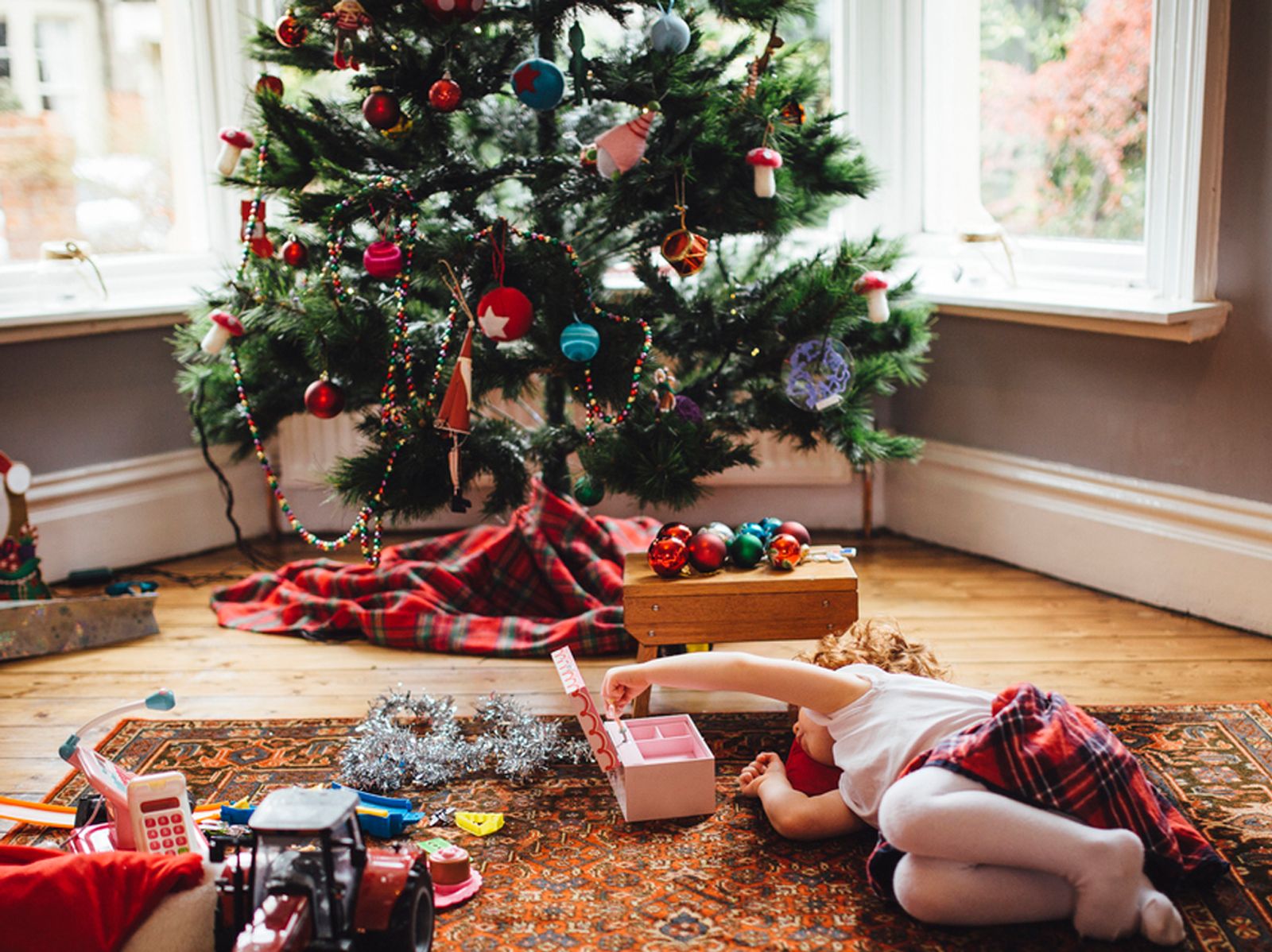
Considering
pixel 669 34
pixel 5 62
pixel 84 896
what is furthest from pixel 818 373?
pixel 5 62

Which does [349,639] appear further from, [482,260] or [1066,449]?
[1066,449]

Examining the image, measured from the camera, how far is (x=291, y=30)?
2404mm

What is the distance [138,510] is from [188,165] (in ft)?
2.99

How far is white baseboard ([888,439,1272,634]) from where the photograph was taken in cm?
271

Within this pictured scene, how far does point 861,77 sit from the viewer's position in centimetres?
332

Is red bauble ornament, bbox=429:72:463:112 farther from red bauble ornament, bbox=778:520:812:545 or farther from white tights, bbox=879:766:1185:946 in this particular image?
white tights, bbox=879:766:1185:946

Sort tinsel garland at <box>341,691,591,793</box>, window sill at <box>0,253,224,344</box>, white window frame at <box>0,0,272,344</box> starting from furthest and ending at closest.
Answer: white window frame at <box>0,0,272,344</box> → window sill at <box>0,253,224,344</box> → tinsel garland at <box>341,691,591,793</box>

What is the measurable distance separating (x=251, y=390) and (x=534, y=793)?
1.18 metres

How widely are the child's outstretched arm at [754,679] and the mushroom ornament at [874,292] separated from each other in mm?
897

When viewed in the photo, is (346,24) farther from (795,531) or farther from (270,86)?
(795,531)

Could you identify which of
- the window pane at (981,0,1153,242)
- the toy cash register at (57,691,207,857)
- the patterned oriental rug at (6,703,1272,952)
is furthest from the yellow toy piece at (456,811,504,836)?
the window pane at (981,0,1153,242)

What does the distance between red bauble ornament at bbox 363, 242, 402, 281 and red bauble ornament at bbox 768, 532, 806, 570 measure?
861 millimetres

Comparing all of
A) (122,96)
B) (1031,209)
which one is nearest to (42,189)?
(122,96)

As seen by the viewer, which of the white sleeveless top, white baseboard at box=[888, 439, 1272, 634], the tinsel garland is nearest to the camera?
the white sleeveless top
